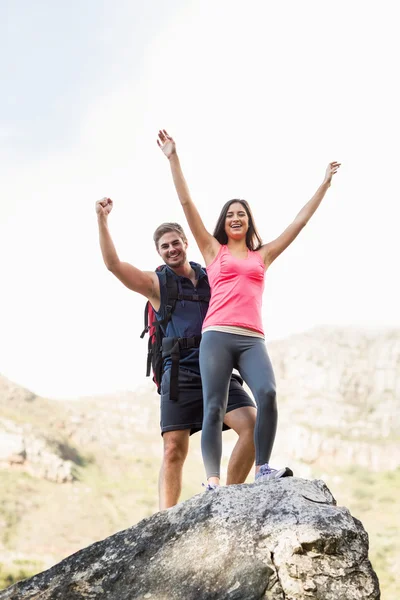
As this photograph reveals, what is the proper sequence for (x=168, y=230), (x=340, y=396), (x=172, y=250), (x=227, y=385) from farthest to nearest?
1. (x=340, y=396)
2. (x=168, y=230)
3. (x=172, y=250)
4. (x=227, y=385)

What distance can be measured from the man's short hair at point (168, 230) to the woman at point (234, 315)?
0.51m

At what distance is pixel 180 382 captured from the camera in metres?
5.20

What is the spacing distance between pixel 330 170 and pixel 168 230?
1.42 meters

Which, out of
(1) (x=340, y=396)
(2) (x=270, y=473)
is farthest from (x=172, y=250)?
(1) (x=340, y=396)

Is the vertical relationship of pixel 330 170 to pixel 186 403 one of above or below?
above

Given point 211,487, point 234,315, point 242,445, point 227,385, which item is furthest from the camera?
point 242,445

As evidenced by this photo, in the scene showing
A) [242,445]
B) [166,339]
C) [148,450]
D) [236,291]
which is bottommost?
[148,450]

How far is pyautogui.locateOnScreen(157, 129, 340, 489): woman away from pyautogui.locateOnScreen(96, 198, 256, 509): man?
44 centimetres

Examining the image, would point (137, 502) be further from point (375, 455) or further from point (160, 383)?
point (160, 383)

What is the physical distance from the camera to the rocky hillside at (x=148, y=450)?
114 feet

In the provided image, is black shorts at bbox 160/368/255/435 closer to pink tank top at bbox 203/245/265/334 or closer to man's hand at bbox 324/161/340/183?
pink tank top at bbox 203/245/265/334

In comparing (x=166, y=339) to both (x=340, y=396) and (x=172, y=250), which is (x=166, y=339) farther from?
(x=340, y=396)

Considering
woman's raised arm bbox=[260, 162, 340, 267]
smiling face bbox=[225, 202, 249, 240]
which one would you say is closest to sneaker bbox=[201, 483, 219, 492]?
woman's raised arm bbox=[260, 162, 340, 267]

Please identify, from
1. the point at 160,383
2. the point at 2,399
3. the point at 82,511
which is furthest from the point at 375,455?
the point at 160,383
